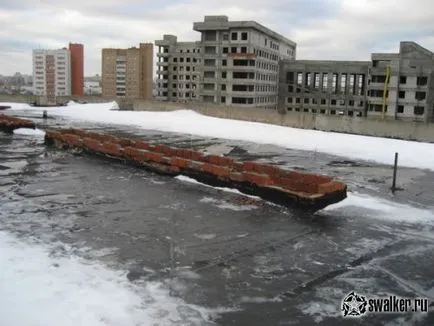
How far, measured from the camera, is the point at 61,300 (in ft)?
20.1

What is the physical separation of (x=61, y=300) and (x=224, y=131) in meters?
A: 24.7

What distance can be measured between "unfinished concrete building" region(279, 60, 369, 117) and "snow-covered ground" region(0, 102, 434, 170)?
148 feet

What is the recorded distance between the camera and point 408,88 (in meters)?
62.3

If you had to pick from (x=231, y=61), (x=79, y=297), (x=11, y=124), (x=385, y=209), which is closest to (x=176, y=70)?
(x=231, y=61)

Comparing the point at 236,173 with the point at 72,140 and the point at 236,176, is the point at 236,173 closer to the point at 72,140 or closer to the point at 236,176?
the point at 236,176

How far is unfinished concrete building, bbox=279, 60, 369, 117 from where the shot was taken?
79.4m

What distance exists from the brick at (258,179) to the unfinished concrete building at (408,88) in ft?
172

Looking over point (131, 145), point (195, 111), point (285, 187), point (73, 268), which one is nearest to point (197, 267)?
point (73, 268)

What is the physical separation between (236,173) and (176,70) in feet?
278

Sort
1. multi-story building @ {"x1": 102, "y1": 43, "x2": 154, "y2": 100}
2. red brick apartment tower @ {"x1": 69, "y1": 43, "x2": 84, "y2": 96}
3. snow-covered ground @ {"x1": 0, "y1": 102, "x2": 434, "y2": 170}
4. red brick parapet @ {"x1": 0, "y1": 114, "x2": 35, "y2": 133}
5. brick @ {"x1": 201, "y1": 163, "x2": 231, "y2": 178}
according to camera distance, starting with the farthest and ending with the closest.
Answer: red brick apartment tower @ {"x1": 69, "y1": 43, "x2": 84, "y2": 96}
multi-story building @ {"x1": 102, "y1": 43, "x2": 154, "y2": 100}
red brick parapet @ {"x1": 0, "y1": 114, "x2": 35, "y2": 133}
snow-covered ground @ {"x1": 0, "y1": 102, "x2": 434, "y2": 170}
brick @ {"x1": 201, "y1": 163, "x2": 231, "y2": 178}

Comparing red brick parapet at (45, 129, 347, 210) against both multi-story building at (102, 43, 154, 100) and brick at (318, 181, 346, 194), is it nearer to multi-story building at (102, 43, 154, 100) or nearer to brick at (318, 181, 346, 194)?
→ brick at (318, 181, 346, 194)

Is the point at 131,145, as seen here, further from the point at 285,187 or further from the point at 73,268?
the point at 73,268

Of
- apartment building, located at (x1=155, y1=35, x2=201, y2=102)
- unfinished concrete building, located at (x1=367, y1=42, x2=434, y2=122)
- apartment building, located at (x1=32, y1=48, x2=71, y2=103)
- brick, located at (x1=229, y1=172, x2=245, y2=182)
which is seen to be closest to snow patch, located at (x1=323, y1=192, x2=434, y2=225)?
brick, located at (x1=229, y1=172, x2=245, y2=182)

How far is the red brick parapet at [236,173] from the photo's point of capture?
1168 cm
